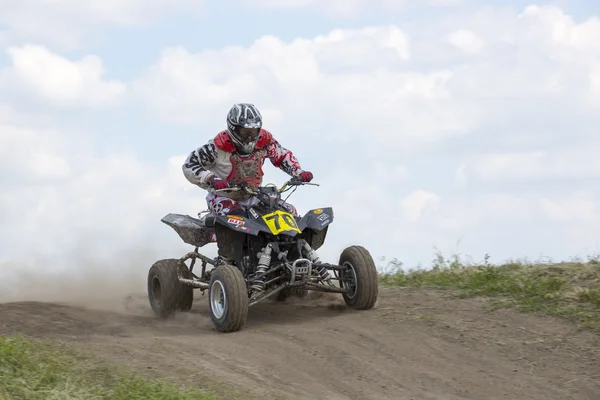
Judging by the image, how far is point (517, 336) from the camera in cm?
963

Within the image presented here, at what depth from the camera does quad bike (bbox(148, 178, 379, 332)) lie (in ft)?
31.5

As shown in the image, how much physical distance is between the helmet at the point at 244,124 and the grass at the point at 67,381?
3.99 metres

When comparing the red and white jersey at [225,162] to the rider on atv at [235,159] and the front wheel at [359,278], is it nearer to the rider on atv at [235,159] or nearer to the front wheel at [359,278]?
the rider on atv at [235,159]

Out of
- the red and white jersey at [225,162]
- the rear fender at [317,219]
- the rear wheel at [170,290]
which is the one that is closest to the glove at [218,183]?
the red and white jersey at [225,162]

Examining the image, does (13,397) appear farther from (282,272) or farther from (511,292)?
(511,292)

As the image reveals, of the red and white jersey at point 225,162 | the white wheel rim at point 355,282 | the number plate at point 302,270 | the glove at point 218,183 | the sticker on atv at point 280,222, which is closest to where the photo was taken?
the number plate at point 302,270

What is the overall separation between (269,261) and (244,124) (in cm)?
174

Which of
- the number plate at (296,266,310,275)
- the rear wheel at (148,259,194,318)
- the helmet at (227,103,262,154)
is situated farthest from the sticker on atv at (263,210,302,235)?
the rear wheel at (148,259,194,318)

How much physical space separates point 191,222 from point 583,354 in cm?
512

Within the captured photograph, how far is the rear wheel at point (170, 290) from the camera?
11.2m

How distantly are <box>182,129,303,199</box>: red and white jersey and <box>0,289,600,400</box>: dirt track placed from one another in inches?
69.1

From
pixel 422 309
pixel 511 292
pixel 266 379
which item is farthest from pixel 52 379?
pixel 511 292

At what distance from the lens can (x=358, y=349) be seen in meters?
8.88

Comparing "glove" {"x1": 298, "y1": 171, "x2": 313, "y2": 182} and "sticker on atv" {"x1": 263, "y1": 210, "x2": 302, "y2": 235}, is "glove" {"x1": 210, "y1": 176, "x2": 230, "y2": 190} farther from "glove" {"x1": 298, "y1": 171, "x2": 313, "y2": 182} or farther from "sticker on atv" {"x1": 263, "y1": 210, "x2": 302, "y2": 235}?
"glove" {"x1": 298, "y1": 171, "x2": 313, "y2": 182}
